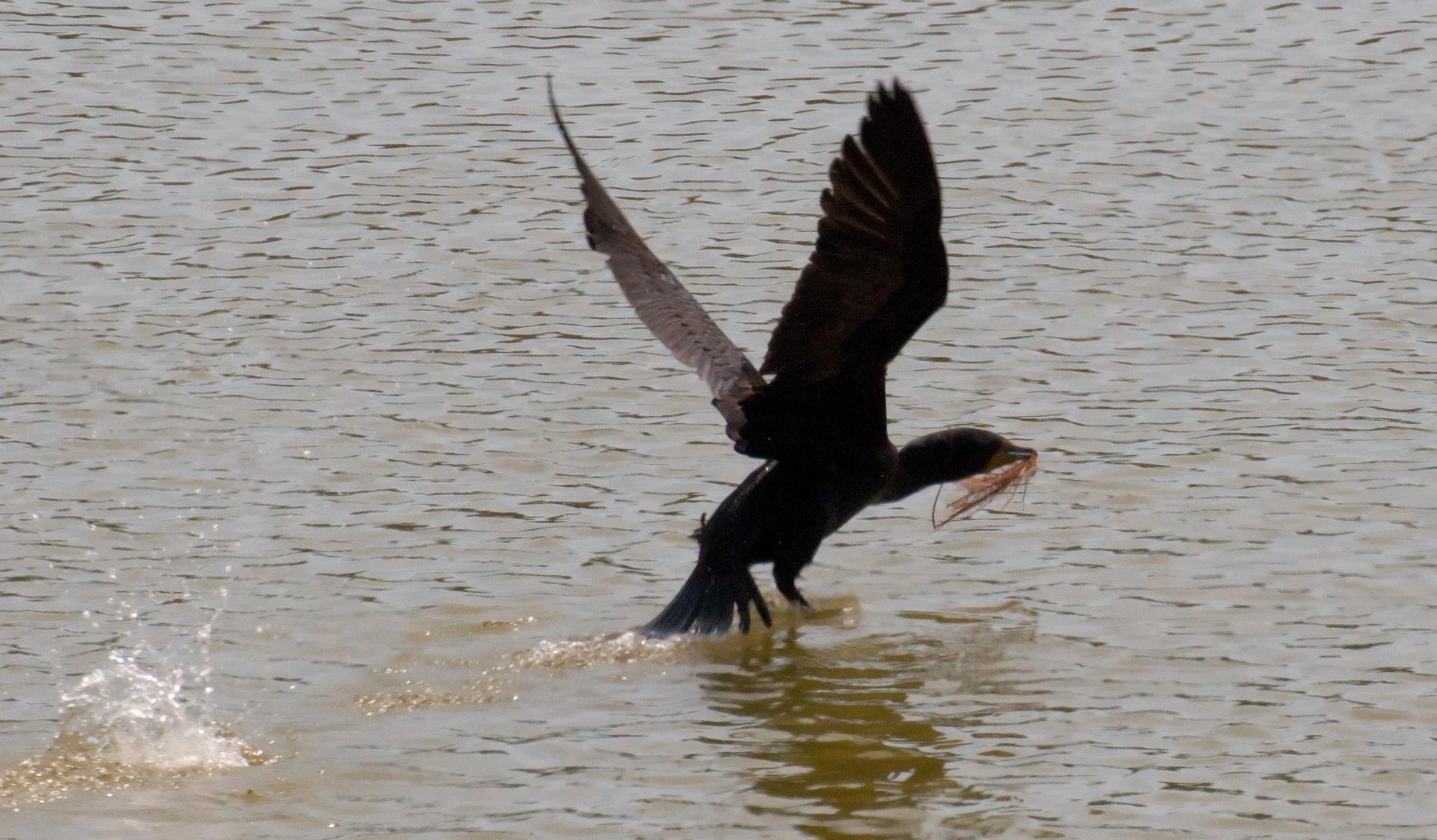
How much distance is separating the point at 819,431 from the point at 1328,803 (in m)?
1.97

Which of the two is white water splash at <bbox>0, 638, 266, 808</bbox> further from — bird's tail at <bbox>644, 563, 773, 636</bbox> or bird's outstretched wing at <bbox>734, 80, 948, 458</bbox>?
bird's outstretched wing at <bbox>734, 80, 948, 458</bbox>

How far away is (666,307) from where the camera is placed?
763 cm

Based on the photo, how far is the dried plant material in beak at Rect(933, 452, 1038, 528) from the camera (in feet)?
24.8

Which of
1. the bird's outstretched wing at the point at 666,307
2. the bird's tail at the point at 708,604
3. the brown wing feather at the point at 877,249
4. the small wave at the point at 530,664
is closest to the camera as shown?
the brown wing feather at the point at 877,249

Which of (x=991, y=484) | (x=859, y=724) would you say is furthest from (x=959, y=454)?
(x=859, y=724)

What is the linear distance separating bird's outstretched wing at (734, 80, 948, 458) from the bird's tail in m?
0.73

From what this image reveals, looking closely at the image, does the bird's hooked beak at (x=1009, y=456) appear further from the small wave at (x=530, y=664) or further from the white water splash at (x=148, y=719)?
the white water splash at (x=148, y=719)

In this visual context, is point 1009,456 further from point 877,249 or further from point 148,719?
point 148,719

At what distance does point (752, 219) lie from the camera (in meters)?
11.2

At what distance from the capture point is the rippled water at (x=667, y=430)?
603 cm

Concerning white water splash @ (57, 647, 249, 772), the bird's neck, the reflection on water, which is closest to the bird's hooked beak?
the bird's neck

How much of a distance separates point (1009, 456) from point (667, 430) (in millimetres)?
1747

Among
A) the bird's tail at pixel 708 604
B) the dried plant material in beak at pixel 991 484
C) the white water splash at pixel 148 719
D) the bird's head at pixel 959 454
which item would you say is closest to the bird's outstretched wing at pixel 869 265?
the bird's tail at pixel 708 604

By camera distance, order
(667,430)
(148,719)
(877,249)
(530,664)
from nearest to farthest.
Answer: (877,249), (148,719), (530,664), (667,430)
